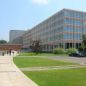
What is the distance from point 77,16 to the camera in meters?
95.2

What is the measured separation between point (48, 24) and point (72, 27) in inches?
803

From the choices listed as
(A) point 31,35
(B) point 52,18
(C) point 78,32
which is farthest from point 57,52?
(A) point 31,35

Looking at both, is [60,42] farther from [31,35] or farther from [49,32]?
[31,35]

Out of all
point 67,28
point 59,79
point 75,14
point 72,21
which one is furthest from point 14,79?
point 75,14

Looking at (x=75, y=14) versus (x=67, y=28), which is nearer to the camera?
(x=67, y=28)

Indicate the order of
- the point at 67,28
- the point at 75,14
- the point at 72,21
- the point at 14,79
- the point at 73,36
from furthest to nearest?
the point at 75,14 → the point at 73,36 → the point at 72,21 → the point at 67,28 → the point at 14,79

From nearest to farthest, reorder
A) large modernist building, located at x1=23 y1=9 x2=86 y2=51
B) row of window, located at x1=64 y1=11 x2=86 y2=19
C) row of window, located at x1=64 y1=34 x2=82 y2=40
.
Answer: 1. large modernist building, located at x1=23 y1=9 x2=86 y2=51
2. row of window, located at x1=64 y1=34 x2=82 y2=40
3. row of window, located at x1=64 y1=11 x2=86 y2=19

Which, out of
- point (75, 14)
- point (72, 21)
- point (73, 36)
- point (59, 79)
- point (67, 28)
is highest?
point (75, 14)

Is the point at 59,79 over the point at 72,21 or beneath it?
beneath

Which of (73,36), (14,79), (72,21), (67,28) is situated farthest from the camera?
(73,36)

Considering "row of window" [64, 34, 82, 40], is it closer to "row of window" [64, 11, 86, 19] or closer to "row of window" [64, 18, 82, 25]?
"row of window" [64, 18, 82, 25]

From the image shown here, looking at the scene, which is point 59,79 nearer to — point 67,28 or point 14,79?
point 14,79

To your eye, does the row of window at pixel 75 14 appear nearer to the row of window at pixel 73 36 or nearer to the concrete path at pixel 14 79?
the row of window at pixel 73 36

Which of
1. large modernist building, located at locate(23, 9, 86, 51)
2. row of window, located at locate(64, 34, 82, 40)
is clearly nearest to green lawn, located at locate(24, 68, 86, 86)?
large modernist building, located at locate(23, 9, 86, 51)
